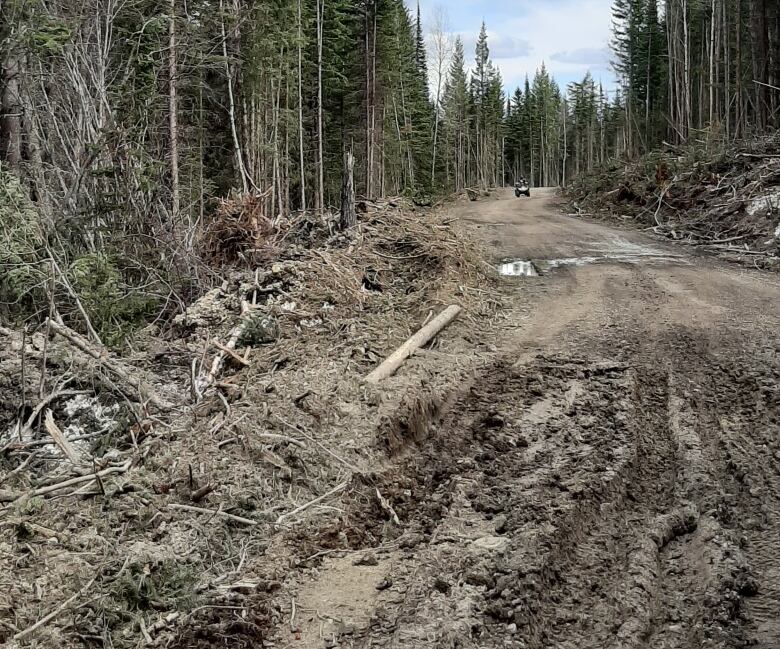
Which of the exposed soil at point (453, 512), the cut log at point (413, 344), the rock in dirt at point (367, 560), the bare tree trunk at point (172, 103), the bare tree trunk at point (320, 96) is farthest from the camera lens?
the bare tree trunk at point (320, 96)

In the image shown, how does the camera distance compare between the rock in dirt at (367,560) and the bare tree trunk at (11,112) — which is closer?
the rock in dirt at (367,560)

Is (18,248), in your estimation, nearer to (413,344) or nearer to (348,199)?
(413,344)

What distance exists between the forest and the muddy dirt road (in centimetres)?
404

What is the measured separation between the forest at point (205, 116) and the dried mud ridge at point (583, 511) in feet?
13.3

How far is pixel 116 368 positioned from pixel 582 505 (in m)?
4.47

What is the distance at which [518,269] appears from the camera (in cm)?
1191

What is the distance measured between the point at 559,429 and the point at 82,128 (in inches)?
421

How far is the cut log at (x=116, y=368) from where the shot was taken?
6.20 m

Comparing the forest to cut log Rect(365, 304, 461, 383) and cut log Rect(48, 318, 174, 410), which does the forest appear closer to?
cut log Rect(48, 318, 174, 410)

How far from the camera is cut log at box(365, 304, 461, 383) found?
258 inches

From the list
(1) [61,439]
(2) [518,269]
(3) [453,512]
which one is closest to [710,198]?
(2) [518,269]

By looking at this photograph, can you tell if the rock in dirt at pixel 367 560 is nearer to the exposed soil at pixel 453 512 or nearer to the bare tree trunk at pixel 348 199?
the exposed soil at pixel 453 512

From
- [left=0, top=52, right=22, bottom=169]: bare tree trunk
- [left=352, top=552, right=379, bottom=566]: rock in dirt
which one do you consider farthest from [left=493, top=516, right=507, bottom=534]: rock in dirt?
[left=0, top=52, right=22, bottom=169]: bare tree trunk

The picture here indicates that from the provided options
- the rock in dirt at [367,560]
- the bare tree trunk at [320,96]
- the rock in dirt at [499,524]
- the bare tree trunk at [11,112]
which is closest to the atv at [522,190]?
the bare tree trunk at [320,96]
